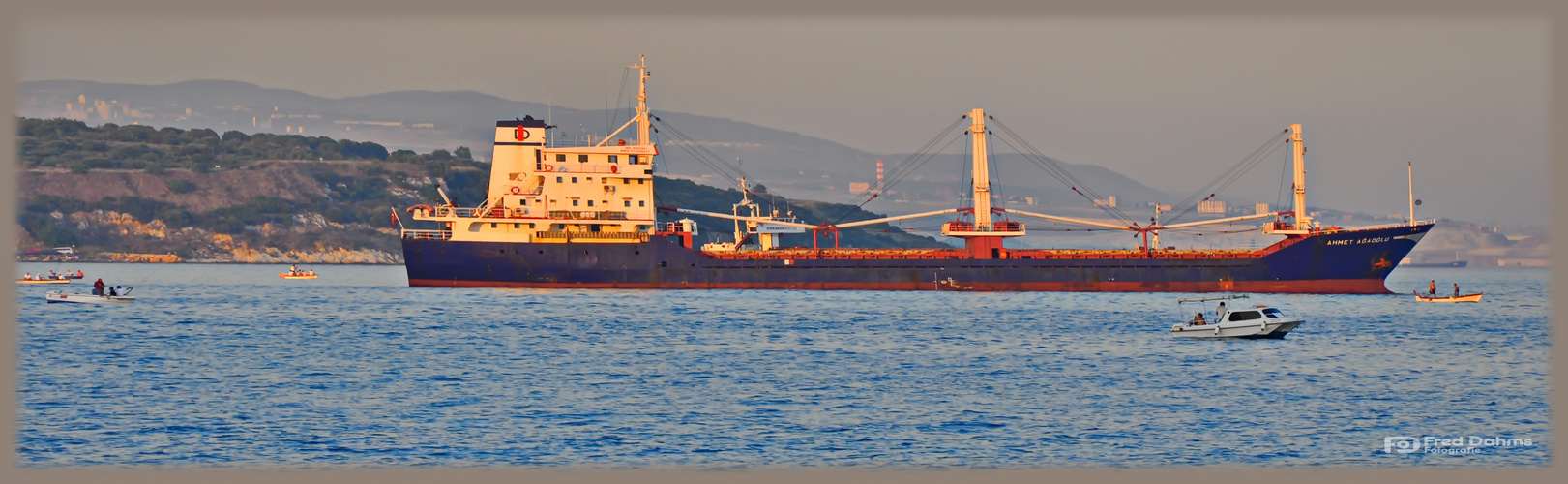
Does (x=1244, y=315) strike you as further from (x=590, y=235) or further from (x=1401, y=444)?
(x=590, y=235)

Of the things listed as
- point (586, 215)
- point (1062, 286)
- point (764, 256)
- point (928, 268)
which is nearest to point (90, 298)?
point (586, 215)

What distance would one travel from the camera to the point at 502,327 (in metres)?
47.9

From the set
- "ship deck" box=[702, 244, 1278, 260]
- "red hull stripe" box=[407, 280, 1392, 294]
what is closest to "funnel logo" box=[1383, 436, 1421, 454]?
"red hull stripe" box=[407, 280, 1392, 294]

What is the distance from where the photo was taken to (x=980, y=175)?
251ft

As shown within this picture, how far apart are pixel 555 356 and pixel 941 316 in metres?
19.0

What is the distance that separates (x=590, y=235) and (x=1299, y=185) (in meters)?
36.5

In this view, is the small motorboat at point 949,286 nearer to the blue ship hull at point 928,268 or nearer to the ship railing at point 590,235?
the blue ship hull at point 928,268

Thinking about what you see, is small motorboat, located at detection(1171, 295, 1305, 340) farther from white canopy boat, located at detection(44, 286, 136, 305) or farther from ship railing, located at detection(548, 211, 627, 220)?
white canopy boat, located at detection(44, 286, 136, 305)

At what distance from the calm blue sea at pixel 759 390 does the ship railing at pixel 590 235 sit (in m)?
17.7

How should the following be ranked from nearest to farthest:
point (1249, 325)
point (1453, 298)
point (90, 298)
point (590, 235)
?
point (1249, 325), point (90, 298), point (1453, 298), point (590, 235)

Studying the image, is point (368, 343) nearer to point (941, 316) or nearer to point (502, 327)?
point (502, 327)

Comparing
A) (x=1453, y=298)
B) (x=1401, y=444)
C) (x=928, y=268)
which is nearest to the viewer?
(x=1401, y=444)

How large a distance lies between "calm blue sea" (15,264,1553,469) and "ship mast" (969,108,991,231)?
2009cm

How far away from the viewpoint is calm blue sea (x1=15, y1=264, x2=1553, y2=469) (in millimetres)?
25328
